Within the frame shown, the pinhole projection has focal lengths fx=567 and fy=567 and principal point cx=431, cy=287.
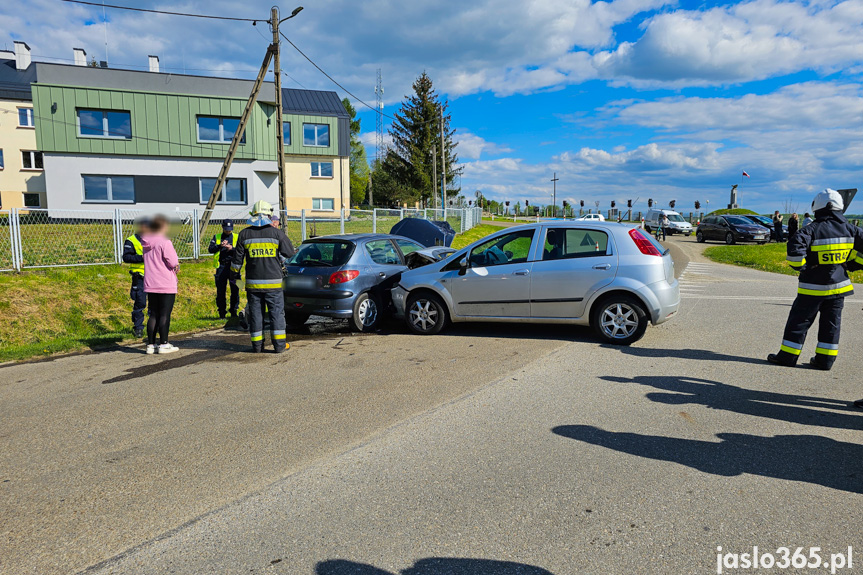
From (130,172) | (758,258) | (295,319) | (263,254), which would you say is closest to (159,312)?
(263,254)

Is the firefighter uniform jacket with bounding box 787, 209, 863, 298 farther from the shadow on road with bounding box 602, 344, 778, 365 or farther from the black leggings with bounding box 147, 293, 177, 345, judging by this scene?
the black leggings with bounding box 147, 293, 177, 345

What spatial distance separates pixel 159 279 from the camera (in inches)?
301

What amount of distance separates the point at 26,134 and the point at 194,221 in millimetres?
29526

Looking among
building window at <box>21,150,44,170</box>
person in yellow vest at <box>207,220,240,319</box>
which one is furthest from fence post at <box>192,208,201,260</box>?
building window at <box>21,150,44,170</box>

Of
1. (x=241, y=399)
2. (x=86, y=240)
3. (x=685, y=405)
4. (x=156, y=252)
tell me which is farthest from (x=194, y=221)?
(x=685, y=405)

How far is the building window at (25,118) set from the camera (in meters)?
35.3

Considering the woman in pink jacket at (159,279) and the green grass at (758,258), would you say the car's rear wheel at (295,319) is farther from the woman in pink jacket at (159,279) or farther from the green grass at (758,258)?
the green grass at (758,258)

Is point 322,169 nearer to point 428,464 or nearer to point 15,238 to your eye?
point 15,238

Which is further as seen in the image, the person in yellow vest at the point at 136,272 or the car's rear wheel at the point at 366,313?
the car's rear wheel at the point at 366,313

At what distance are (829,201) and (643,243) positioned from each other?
2.11m

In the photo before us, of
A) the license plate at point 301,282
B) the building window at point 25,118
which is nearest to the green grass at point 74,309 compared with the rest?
the license plate at point 301,282

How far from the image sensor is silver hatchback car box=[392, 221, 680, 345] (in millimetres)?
7484

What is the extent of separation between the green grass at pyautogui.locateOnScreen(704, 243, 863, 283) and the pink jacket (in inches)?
768

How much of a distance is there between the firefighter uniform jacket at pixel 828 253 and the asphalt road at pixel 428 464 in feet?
3.21
